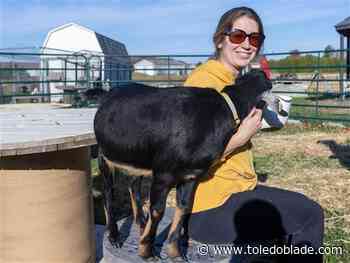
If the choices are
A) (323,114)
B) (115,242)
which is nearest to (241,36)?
(115,242)

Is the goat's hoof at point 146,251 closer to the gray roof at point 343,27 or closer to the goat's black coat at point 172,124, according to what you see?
the goat's black coat at point 172,124

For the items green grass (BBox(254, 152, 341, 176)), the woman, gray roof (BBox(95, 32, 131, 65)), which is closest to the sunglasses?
the woman

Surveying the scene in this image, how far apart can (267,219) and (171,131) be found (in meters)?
0.61

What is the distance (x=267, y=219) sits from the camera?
2297 mm

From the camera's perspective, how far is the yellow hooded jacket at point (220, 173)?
238 cm

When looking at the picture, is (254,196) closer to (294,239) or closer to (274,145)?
(294,239)

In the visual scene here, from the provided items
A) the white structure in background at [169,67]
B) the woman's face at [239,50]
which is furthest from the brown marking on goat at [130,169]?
the white structure in background at [169,67]

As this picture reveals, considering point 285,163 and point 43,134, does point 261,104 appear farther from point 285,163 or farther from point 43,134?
point 285,163

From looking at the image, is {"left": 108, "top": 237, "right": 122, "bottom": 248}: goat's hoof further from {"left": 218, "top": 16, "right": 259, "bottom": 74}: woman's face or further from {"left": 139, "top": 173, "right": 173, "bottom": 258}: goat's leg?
{"left": 218, "top": 16, "right": 259, "bottom": 74}: woman's face

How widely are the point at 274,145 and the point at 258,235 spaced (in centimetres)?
530

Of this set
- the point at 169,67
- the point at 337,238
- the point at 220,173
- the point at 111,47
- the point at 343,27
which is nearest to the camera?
the point at 220,173

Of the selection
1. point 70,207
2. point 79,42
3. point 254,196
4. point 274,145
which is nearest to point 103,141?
point 70,207

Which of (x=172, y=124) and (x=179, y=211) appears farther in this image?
(x=179, y=211)

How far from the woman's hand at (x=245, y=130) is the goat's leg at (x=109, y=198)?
0.63 m
